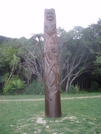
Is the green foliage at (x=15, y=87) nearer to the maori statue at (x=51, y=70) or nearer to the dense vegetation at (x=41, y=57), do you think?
the dense vegetation at (x=41, y=57)

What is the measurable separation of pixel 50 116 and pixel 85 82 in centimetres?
2087

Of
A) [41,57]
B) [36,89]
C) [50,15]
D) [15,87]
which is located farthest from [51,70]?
[15,87]

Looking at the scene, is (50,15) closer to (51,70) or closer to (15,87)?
(51,70)

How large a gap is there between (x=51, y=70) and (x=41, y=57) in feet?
37.3

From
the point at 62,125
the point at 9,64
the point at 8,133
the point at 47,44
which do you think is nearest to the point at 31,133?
the point at 8,133

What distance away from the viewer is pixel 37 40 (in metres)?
18.6

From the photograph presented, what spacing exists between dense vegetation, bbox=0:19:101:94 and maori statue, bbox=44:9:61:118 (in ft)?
33.8

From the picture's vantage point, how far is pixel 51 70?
6434 mm

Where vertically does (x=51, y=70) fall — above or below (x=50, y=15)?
below

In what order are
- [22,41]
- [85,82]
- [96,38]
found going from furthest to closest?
[85,82] < [22,41] < [96,38]

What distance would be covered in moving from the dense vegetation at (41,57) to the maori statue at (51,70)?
33.8 ft

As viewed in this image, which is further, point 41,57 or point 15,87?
point 15,87

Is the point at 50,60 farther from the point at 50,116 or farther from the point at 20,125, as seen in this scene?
the point at 20,125

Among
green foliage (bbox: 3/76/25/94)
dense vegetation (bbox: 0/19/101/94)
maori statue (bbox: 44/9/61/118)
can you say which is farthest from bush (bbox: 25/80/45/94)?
maori statue (bbox: 44/9/61/118)
